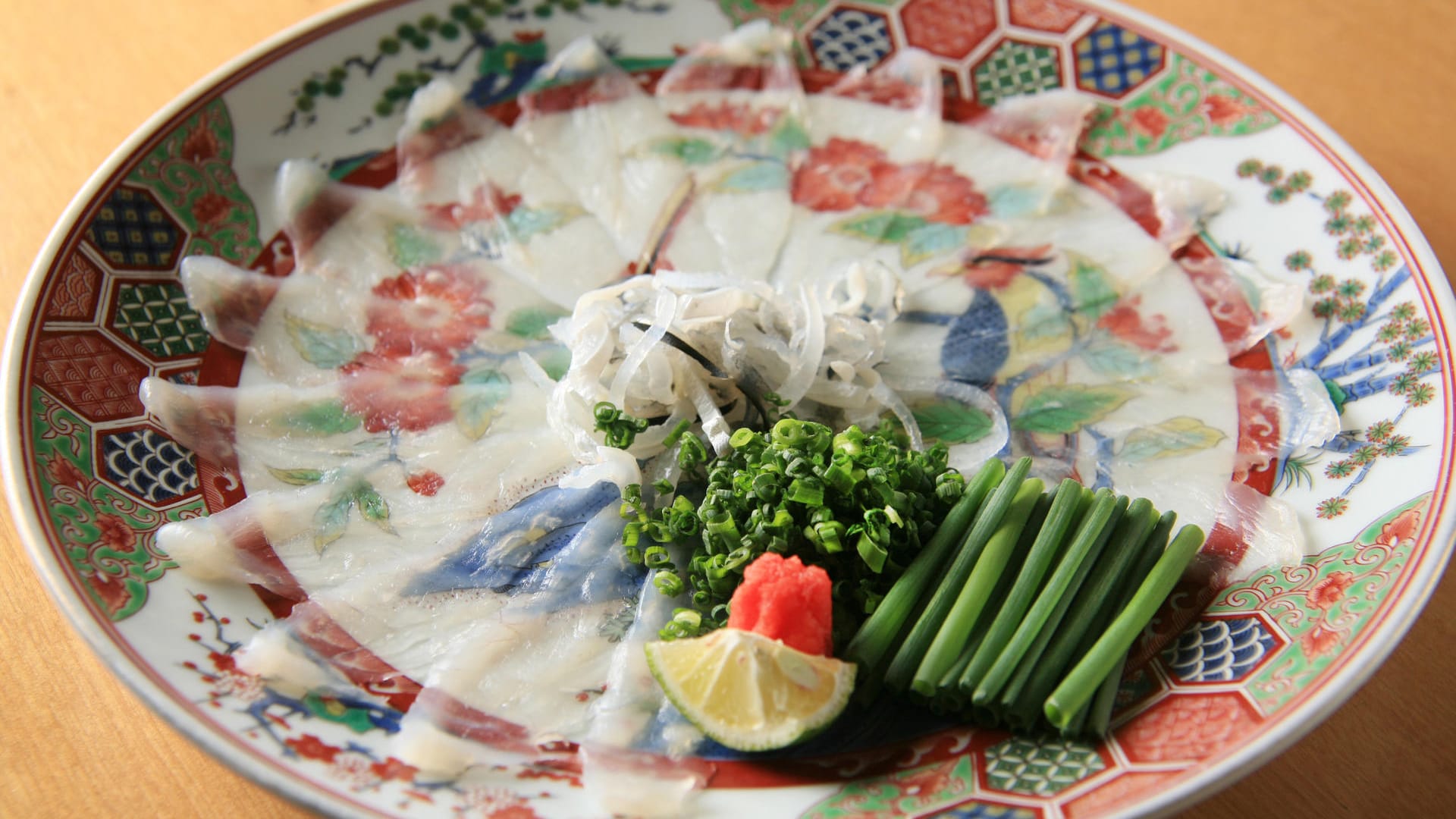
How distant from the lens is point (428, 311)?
8.79 feet

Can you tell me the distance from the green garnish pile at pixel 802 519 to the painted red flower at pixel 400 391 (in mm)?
546

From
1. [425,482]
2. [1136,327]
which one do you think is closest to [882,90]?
[1136,327]

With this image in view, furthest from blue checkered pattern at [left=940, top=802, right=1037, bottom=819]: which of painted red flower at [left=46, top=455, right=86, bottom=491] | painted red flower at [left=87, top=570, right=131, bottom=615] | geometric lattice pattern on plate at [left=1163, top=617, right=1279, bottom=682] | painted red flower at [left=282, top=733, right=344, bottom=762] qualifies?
painted red flower at [left=46, top=455, right=86, bottom=491]

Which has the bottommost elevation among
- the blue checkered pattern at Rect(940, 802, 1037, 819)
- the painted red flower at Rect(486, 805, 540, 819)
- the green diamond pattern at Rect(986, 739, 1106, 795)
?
the green diamond pattern at Rect(986, 739, 1106, 795)

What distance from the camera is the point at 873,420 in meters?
2.46

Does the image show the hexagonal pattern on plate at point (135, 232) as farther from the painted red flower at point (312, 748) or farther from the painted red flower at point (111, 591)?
the painted red flower at point (312, 748)

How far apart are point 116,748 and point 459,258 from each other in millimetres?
1325

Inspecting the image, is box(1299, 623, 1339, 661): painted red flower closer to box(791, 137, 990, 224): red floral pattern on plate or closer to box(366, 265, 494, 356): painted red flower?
box(791, 137, 990, 224): red floral pattern on plate

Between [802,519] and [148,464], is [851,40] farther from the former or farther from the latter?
[148,464]

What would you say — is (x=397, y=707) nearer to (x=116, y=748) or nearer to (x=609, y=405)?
(x=116, y=748)

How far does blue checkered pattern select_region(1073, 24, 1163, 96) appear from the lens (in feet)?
10.2

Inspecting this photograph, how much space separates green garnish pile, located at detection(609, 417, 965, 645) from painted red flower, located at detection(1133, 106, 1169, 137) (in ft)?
4.59

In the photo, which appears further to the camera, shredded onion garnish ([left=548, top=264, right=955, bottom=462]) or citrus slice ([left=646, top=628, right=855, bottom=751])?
shredded onion garnish ([left=548, top=264, right=955, bottom=462])

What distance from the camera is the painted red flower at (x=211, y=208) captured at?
2818 millimetres
